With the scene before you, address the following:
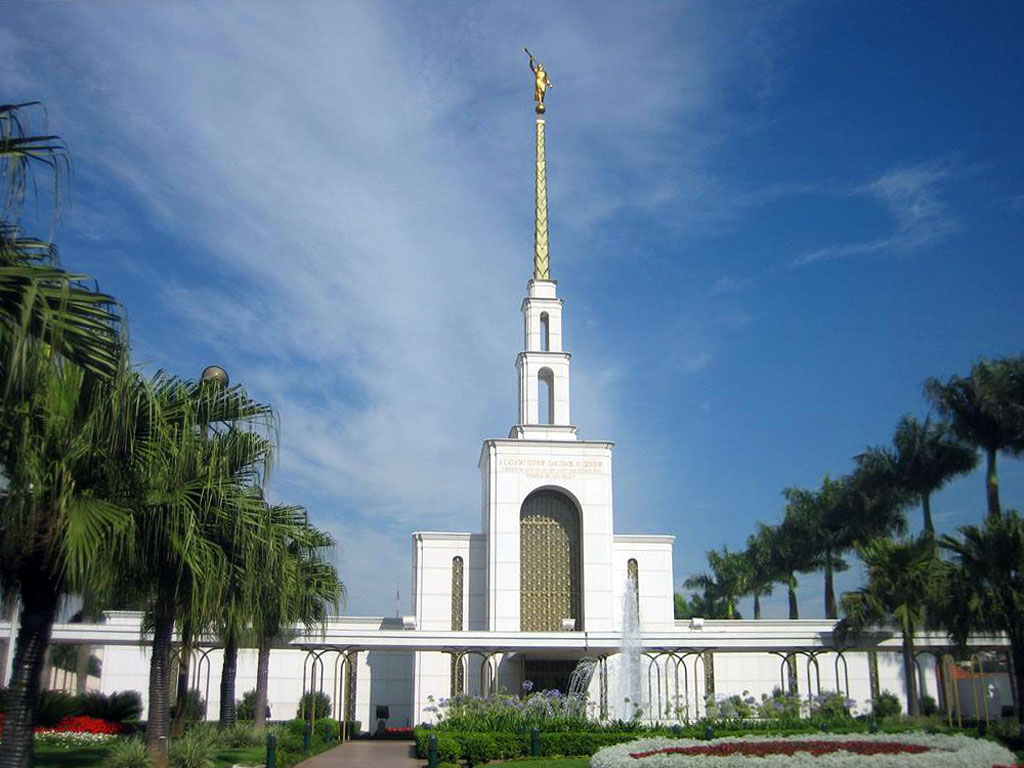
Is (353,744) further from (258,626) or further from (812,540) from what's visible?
(812,540)

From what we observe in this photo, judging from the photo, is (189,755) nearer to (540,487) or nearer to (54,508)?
(54,508)

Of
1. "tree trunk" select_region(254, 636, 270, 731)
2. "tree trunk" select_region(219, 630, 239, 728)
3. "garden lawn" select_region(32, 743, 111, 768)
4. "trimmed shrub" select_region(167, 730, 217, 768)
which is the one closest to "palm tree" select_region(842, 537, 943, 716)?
"tree trunk" select_region(254, 636, 270, 731)

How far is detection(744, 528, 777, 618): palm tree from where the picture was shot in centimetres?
6038

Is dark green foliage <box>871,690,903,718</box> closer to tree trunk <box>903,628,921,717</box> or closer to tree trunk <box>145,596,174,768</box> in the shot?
tree trunk <box>903,628,921,717</box>

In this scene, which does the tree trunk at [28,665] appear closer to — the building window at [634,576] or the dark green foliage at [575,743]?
the dark green foliage at [575,743]

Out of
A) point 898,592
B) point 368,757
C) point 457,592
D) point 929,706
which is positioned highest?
point 457,592

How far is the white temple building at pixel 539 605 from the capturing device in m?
42.3

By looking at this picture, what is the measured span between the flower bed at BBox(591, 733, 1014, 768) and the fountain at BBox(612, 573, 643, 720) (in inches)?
584

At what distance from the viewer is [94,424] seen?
41.9ft

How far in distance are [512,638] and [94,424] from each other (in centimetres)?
2527

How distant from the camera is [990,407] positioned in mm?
43000

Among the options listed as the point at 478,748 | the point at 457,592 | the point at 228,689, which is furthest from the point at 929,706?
the point at 228,689

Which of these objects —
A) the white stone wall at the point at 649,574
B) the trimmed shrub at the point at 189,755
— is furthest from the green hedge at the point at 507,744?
the white stone wall at the point at 649,574

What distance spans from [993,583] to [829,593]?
2736 centimetres
